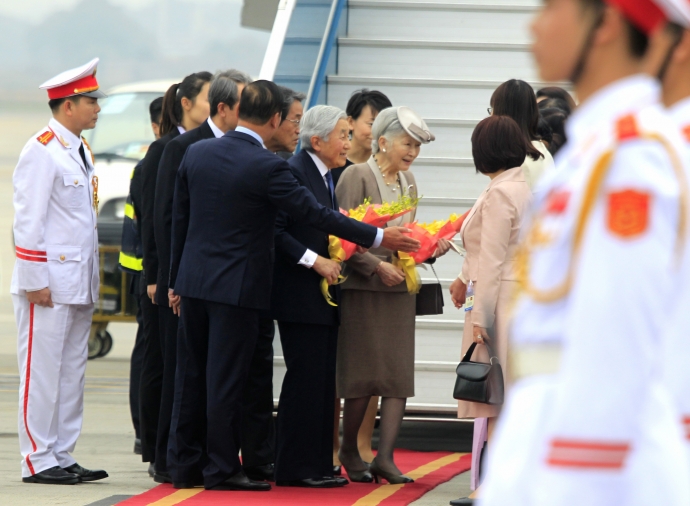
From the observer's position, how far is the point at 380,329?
5.65 meters

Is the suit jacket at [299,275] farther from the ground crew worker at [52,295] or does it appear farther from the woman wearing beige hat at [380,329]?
the ground crew worker at [52,295]

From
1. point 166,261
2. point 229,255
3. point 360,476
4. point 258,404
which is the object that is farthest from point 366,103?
point 360,476

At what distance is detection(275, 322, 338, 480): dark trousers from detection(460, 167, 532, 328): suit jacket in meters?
0.89

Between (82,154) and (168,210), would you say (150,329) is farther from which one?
(82,154)

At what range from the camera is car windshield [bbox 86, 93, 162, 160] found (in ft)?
43.2

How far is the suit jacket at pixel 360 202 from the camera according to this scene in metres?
5.55

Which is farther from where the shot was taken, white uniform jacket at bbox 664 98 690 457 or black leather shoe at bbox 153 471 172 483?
black leather shoe at bbox 153 471 172 483

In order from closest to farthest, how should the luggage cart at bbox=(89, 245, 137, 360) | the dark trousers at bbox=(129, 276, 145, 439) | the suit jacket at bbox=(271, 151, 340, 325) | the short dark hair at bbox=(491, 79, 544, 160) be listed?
the short dark hair at bbox=(491, 79, 544, 160)
the suit jacket at bbox=(271, 151, 340, 325)
the dark trousers at bbox=(129, 276, 145, 439)
the luggage cart at bbox=(89, 245, 137, 360)

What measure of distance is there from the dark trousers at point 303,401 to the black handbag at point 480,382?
86cm

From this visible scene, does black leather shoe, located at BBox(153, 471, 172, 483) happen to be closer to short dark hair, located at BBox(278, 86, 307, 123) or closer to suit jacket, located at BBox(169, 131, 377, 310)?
suit jacket, located at BBox(169, 131, 377, 310)

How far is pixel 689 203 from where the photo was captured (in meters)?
1.39

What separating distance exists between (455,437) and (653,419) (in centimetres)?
583

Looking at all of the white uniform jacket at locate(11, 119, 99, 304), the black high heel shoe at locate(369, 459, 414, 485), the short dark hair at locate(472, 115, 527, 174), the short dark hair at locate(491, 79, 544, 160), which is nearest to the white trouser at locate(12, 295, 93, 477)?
the white uniform jacket at locate(11, 119, 99, 304)

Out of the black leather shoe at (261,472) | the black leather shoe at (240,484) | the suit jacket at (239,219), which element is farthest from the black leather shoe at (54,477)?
the suit jacket at (239,219)
